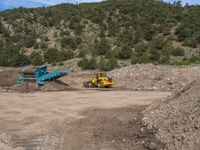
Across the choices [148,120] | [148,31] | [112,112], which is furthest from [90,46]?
[148,120]

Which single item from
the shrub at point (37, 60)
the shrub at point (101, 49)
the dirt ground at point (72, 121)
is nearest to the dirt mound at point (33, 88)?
the dirt ground at point (72, 121)

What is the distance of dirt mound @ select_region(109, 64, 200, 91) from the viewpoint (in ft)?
97.1

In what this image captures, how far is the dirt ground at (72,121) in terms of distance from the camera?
1334 cm

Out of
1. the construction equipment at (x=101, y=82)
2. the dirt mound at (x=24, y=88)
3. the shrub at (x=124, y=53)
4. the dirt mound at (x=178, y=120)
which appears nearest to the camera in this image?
the dirt mound at (x=178, y=120)

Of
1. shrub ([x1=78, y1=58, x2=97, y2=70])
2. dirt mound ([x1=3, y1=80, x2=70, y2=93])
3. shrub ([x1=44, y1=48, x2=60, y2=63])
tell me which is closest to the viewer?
dirt mound ([x1=3, y1=80, x2=70, y2=93])

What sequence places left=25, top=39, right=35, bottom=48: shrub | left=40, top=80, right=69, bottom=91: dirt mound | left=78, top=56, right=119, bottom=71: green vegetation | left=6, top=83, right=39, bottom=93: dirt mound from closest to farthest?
left=6, top=83, right=39, bottom=93: dirt mound, left=40, top=80, right=69, bottom=91: dirt mound, left=78, top=56, right=119, bottom=71: green vegetation, left=25, top=39, right=35, bottom=48: shrub

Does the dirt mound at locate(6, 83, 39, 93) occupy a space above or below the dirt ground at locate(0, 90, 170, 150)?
below

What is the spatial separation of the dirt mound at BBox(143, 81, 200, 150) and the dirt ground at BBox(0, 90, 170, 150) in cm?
78

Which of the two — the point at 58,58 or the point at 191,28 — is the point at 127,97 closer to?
the point at 58,58

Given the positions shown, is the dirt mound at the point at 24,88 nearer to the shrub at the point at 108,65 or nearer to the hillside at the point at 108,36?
the shrub at the point at 108,65

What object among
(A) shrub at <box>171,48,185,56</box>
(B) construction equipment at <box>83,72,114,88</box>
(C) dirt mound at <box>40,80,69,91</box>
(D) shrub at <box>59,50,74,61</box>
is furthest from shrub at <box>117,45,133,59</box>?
(C) dirt mound at <box>40,80,69,91</box>

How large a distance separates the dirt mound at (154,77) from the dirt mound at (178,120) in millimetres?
12521

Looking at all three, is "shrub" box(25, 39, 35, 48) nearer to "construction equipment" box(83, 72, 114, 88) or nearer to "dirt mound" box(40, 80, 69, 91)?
"dirt mound" box(40, 80, 69, 91)

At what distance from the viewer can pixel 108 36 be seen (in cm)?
5625
